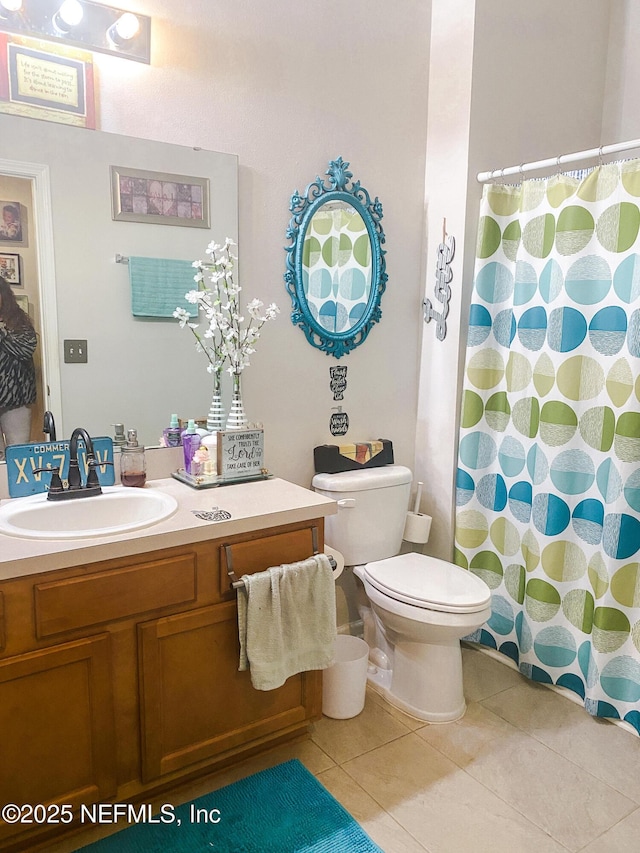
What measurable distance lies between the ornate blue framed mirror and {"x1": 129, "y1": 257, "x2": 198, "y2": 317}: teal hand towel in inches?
16.3

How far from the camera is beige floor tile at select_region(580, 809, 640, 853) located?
1.70 meters

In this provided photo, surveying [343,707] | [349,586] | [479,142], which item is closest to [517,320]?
[479,142]

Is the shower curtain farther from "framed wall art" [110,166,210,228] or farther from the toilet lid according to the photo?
"framed wall art" [110,166,210,228]

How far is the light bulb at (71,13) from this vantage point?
1.80 meters

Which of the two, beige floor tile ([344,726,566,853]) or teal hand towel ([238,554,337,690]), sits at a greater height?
teal hand towel ([238,554,337,690])

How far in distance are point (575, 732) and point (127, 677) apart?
153cm

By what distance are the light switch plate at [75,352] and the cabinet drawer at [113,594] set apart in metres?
0.71

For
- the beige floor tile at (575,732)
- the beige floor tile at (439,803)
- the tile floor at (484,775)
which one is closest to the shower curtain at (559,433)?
the beige floor tile at (575,732)

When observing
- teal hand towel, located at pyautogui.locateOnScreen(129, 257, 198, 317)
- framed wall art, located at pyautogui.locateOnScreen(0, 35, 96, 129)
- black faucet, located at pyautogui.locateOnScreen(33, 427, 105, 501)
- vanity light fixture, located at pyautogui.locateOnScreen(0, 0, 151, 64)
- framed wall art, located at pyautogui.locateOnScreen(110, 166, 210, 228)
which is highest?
vanity light fixture, located at pyautogui.locateOnScreen(0, 0, 151, 64)

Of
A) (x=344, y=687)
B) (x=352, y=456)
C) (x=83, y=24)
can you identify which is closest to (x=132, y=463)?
(x=352, y=456)

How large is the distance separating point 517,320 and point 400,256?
22.2 inches

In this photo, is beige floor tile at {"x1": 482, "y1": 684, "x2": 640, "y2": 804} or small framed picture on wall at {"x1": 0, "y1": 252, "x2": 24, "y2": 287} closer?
small framed picture on wall at {"x1": 0, "y1": 252, "x2": 24, "y2": 287}

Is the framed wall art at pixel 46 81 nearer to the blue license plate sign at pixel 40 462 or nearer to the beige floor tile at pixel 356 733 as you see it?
the blue license plate sign at pixel 40 462

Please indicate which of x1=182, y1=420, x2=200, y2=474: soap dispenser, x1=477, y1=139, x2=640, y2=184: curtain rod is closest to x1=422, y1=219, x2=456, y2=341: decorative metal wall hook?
x1=477, y1=139, x2=640, y2=184: curtain rod
